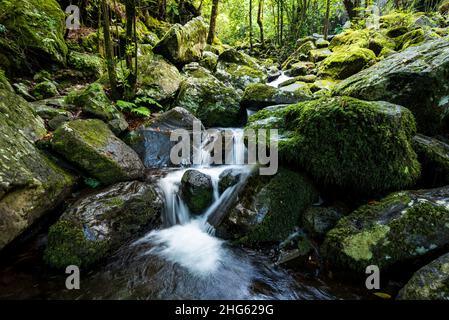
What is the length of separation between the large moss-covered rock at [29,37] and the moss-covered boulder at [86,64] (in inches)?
13.0

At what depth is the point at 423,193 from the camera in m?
3.70

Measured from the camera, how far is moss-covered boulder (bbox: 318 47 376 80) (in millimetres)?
9789

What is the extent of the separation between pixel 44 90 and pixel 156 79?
3.13 meters

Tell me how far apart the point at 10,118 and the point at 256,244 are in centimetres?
473

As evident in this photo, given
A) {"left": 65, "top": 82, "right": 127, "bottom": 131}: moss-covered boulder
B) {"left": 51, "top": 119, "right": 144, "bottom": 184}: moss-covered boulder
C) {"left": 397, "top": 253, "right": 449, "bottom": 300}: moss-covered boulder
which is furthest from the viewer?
{"left": 65, "top": 82, "right": 127, "bottom": 131}: moss-covered boulder

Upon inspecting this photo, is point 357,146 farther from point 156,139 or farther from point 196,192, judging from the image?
point 156,139

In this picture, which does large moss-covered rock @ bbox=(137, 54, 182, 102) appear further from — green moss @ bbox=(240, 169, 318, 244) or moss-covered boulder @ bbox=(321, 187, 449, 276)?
moss-covered boulder @ bbox=(321, 187, 449, 276)

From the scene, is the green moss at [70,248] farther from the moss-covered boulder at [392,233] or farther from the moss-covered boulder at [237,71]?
the moss-covered boulder at [237,71]

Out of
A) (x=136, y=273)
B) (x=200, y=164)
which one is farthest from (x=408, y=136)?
(x=136, y=273)

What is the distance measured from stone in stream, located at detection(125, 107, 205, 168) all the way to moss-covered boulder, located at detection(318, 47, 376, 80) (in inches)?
275

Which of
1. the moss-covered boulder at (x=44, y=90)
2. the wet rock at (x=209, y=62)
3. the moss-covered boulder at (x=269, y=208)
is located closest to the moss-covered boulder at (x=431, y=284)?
the moss-covered boulder at (x=269, y=208)

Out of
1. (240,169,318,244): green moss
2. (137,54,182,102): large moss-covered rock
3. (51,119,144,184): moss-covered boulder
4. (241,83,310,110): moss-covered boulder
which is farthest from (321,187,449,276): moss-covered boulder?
Result: (137,54,182,102): large moss-covered rock

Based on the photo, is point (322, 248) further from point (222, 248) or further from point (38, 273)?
point (38, 273)

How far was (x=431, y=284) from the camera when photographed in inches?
103
